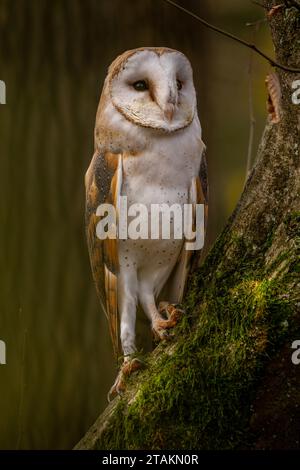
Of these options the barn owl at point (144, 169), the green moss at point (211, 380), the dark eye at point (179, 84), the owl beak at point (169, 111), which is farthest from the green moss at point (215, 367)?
the dark eye at point (179, 84)

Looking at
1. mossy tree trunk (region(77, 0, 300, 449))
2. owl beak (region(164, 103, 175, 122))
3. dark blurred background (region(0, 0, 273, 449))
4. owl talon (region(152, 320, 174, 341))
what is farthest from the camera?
dark blurred background (region(0, 0, 273, 449))

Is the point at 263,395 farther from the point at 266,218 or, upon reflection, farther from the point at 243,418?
the point at 266,218

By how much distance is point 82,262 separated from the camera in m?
3.17

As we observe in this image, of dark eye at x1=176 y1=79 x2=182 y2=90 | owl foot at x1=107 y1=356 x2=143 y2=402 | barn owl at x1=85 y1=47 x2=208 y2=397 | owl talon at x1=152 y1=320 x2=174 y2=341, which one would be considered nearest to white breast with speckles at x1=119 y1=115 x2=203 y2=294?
barn owl at x1=85 y1=47 x2=208 y2=397

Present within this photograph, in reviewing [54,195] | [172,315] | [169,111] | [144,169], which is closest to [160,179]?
[144,169]

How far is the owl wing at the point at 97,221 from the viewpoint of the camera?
232cm

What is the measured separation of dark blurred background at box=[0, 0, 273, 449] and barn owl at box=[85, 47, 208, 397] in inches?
28.4

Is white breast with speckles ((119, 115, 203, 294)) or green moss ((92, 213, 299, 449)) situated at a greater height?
white breast with speckles ((119, 115, 203, 294))

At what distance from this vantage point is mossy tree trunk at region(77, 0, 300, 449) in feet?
5.78

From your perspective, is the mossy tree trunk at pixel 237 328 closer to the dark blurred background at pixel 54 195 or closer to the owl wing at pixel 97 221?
the owl wing at pixel 97 221

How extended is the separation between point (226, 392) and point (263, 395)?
9cm

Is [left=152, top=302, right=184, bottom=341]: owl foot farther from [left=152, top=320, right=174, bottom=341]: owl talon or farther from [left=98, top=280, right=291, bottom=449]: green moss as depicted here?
[left=98, top=280, right=291, bottom=449]: green moss

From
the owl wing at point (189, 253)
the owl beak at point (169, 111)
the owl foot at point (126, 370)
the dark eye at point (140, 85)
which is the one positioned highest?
the dark eye at point (140, 85)

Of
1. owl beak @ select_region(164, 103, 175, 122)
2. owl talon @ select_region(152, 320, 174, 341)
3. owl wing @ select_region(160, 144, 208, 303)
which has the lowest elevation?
Answer: owl talon @ select_region(152, 320, 174, 341)
